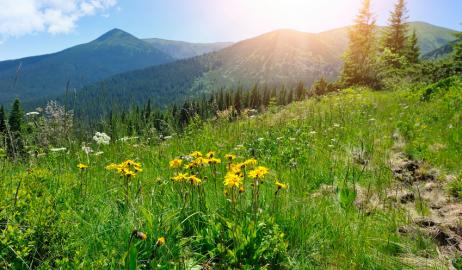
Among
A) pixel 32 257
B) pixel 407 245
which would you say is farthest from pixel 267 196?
pixel 32 257

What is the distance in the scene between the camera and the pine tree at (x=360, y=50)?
1066 inches

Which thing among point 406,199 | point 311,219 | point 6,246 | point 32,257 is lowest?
point 406,199

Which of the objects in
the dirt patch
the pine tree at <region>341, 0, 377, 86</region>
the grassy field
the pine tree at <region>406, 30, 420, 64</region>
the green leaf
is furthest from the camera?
the pine tree at <region>406, 30, 420, 64</region>

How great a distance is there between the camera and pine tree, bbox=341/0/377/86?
27078mm

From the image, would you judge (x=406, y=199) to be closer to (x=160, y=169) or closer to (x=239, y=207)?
(x=239, y=207)

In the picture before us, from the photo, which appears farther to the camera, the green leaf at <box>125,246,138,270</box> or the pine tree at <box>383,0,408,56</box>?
the pine tree at <box>383,0,408,56</box>

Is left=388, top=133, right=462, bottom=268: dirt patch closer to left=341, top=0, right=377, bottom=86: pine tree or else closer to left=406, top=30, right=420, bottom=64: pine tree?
left=341, top=0, right=377, bottom=86: pine tree

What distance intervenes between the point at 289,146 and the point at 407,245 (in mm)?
3220

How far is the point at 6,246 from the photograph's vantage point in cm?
225

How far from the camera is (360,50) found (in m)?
31.0

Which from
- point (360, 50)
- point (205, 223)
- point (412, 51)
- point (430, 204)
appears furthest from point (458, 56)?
point (412, 51)

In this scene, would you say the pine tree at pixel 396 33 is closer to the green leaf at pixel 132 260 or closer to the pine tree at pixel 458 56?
the pine tree at pixel 458 56

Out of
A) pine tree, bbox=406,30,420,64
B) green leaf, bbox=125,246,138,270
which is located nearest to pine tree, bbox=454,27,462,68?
pine tree, bbox=406,30,420,64

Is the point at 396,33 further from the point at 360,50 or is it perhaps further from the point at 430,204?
the point at 430,204
